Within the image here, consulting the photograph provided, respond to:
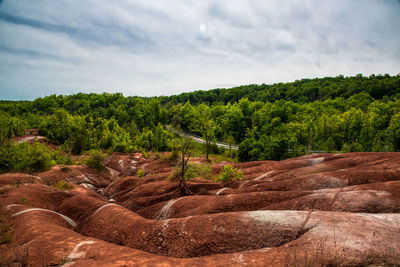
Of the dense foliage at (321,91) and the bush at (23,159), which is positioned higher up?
the dense foliage at (321,91)

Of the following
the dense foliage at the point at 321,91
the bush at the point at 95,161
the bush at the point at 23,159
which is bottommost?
the bush at the point at 95,161

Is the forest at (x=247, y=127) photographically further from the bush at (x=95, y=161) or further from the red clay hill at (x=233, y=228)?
the red clay hill at (x=233, y=228)

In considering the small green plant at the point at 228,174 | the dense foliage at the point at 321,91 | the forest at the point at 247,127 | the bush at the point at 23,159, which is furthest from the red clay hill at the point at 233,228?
the dense foliage at the point at 321,91

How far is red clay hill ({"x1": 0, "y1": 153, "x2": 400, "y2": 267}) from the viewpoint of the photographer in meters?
8.89

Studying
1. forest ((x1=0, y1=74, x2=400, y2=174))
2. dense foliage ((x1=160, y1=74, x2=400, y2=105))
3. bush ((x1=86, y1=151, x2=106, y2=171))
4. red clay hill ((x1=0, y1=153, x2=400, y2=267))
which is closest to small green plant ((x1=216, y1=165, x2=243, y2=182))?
red clay hill ((x1=0, y1=153, x2=400, y2=267))

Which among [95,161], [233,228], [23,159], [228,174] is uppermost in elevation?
[23,159]

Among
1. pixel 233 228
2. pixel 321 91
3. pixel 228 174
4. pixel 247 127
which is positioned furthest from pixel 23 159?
pixel 321 91

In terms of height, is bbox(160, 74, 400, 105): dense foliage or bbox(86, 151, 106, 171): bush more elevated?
bbox(160, 74, 400, 105): dense foliage

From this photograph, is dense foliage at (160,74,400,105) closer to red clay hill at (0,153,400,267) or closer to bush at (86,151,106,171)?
bush at (86,151,106,171)

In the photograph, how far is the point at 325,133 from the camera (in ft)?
205

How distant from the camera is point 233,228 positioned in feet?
39.1

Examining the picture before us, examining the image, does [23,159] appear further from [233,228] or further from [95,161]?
[233,228]

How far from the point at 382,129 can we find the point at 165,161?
63.8 meters

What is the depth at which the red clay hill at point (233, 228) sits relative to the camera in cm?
889
